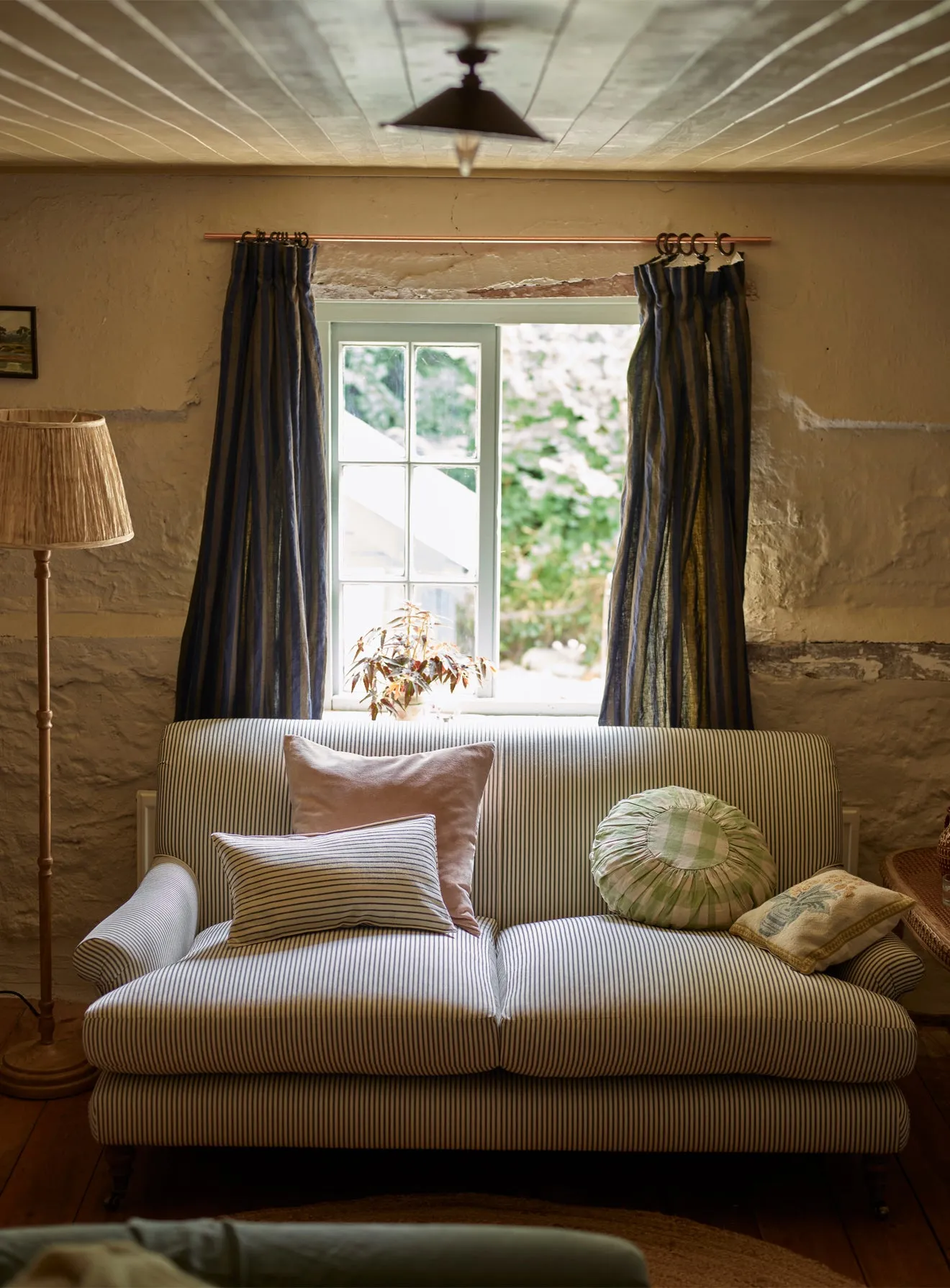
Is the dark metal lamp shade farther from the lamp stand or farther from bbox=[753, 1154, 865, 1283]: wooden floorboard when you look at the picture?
bbox=[753, 1154, 865, 1283]: wooden floorboard

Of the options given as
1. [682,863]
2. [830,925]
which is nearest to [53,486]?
[682,863]

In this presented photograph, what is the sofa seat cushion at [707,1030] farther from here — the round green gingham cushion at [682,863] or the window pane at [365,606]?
the window pane at [365,606]

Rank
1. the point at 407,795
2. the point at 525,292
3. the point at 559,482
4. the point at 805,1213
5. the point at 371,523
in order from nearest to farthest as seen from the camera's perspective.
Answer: the point at 805,1213
the point at 407,795
the point at 525,292
the point at 371,523
the point at 559,482

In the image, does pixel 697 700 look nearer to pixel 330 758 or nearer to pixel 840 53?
pixel 330 758

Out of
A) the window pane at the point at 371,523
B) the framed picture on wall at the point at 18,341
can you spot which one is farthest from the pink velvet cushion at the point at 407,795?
the framed picture on wall at the point at 18,341

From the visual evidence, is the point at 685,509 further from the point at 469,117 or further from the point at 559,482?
the point at 559,482

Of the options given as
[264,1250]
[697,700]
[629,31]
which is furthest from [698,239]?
[264,1250]

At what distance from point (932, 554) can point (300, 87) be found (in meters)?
2.19

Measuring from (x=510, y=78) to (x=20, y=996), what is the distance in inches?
109

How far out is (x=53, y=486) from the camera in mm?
2924

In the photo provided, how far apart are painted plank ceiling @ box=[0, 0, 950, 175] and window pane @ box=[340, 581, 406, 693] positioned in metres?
1.29

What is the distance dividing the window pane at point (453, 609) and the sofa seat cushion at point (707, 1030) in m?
1.49

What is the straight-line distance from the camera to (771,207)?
135 inches

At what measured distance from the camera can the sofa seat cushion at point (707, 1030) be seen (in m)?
2.51
